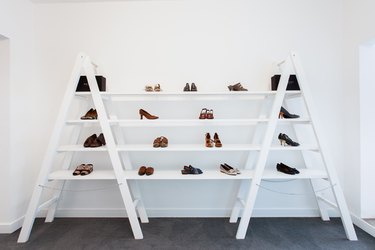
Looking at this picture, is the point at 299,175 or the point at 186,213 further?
the point at 186,213

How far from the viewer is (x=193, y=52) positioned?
256 cm

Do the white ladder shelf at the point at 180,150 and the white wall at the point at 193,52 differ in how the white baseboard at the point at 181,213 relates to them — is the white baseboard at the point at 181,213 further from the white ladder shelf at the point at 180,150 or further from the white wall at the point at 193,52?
the white ladder shelf at the point at 180,150

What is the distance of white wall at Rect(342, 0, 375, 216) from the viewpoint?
89.7 inches

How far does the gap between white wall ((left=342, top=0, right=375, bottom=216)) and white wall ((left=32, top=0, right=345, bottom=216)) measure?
8cm

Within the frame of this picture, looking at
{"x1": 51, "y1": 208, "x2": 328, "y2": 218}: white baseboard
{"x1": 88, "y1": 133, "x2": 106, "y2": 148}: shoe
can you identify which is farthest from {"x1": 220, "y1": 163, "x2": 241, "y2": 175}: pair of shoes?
{"x1": 88, "y1": 133, "x2": 106, "y2": 148}: shoe

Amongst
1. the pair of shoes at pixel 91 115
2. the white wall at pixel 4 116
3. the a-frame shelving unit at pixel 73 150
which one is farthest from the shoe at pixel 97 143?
the white wall at pixel 4 116

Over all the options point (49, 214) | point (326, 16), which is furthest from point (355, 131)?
point (49, 214)

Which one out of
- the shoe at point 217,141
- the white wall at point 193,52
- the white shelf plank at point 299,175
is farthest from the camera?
the white wall at point 193,52

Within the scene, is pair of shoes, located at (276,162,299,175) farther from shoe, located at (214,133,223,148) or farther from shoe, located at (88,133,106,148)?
shoe, located at (88,133,106,148)

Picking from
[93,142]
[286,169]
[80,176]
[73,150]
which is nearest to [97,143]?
[93,142]

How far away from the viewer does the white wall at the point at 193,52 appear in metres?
2.54

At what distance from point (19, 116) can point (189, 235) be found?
239 centimetres

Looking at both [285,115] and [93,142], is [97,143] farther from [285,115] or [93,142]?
[285,115]

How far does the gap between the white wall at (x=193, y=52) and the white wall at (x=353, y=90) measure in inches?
3.1
